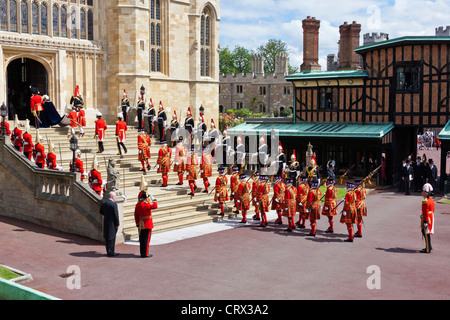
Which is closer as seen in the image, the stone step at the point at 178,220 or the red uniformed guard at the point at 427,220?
the red uniformed guard at the point at 427,220

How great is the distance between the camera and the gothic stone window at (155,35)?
94.5 ft

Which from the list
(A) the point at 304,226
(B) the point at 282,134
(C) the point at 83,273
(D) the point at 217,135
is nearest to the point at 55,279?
(C) the point at 83,273

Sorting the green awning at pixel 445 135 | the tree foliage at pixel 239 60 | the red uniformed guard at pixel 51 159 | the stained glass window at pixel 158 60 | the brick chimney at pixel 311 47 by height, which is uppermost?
the tree foliage at pixel 239 60

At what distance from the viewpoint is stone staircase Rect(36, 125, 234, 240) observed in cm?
1611

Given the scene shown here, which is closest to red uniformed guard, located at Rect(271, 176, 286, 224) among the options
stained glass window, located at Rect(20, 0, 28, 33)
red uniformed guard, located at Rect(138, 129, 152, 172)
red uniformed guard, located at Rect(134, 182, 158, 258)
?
red uniformed guard, located at Rect(134, 182, 158, 258)

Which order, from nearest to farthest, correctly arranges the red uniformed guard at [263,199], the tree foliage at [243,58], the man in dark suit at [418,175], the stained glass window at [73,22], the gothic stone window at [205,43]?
1. the red uniformed guard at [263,199]
2. the man in dark suit at [418,175]
3. the stained glass window at [73,22]
4. the gothic stone window at [205,43]
5. the tree foliage at [243,58]

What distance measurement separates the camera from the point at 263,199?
16.3 meters

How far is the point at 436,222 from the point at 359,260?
19.9 feet

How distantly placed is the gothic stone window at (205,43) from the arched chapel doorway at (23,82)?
1009cm

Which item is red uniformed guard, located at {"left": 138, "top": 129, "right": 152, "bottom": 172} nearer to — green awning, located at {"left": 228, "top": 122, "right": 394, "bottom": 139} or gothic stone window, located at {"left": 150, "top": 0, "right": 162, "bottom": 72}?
gothic stone window, located at {"left": 150, "top": 0, "right": 162, "bottom": 72}

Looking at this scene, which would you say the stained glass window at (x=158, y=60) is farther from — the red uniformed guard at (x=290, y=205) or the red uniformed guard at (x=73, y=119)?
the red uniformed guard at (x=290, y=205)

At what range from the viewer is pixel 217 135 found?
2478 cm

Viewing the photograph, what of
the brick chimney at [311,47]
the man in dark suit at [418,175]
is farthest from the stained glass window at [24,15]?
the man in dark suit at [418,175]
